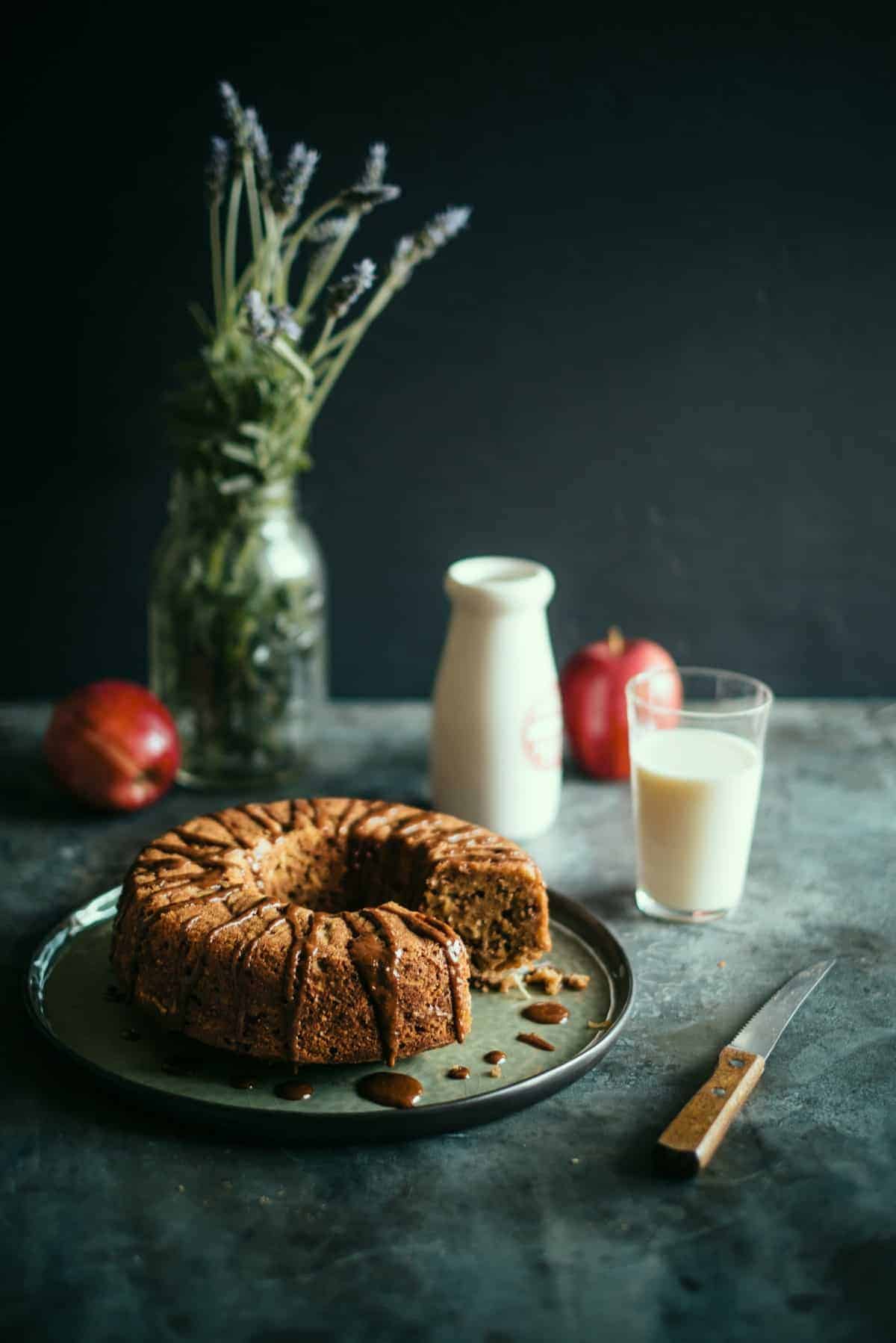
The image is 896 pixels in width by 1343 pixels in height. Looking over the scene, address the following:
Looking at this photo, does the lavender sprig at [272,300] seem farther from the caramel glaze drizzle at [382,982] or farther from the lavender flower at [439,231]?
the caramel glaze drizzle at [382,982]

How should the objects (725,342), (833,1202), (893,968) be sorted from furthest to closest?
(725,342)
(893,968)
(833,1202)

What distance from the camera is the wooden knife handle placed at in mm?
1271

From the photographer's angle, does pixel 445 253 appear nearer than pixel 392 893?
No

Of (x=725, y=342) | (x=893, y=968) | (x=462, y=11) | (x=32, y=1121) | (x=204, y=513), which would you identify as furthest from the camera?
(x=725, y=342)

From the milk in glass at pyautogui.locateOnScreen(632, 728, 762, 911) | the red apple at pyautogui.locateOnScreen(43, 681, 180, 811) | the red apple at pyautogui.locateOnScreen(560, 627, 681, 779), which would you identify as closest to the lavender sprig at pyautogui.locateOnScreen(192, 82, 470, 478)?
the red apple at pyautogui.locateOnScreen(43, 681, 180, 811)

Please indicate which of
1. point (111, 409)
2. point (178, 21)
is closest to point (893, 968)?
point (111, 409)

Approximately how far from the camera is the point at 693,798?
179 centimetres

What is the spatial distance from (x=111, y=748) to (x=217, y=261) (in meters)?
0.75

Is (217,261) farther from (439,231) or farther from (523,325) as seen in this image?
(523,325)

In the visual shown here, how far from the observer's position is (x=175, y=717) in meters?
2.23

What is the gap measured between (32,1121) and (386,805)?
2.11ft

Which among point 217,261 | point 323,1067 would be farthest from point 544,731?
point 217,261

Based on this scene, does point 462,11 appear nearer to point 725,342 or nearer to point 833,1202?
point 725,342

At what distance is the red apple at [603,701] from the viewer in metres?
2.30
